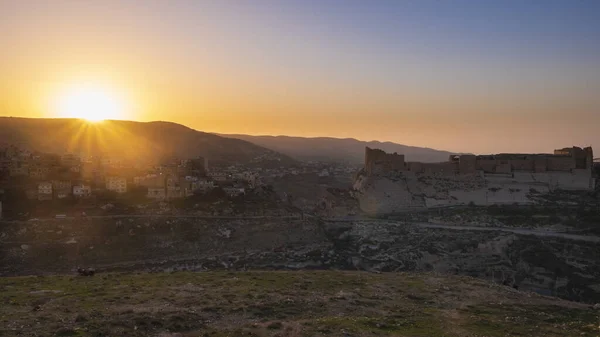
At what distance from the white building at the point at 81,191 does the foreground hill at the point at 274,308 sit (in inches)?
1033

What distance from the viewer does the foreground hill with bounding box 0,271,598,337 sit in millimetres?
16141

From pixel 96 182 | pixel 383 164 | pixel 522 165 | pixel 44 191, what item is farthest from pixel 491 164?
pixel 44 191

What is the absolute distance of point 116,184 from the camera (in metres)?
53.6

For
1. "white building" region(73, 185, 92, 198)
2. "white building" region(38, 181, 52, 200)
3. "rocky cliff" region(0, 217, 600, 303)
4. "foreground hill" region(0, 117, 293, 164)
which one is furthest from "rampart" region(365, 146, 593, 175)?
"foreground hill" region(0, 117, 293, 164)

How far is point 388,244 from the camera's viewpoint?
44156mm

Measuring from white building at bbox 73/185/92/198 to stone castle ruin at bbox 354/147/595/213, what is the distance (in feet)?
92.5

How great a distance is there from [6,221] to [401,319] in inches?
1460

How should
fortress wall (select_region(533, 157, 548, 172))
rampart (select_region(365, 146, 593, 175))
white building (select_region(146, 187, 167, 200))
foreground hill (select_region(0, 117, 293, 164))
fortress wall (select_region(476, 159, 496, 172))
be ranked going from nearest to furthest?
white building (select_region(146, 187, 167, 200)) → rampart (select_region(365, 146, 593, 175)) → fortress wall (select_region(533, 157, 548, 172)) → fortress wall (select_region(476, 159, 496, 172)) → foreground hill (select_region(0, 117, 293, 164))

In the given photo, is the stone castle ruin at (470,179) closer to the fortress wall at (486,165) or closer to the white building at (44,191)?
the fortress wall at (486,165)

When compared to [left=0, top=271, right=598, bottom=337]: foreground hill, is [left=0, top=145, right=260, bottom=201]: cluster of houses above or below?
above

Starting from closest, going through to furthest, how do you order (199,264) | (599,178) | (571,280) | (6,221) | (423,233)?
(571,280) → (199,264) → (6,221) → (423,233) → (599,178)

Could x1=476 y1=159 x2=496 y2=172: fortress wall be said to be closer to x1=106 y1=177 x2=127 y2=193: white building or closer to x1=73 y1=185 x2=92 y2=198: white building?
x1=106 y1=177 x2=127 y2=193: white building

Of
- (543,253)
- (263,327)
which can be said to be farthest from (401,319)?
(543,253)

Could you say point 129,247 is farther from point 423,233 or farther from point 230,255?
point 423,233
